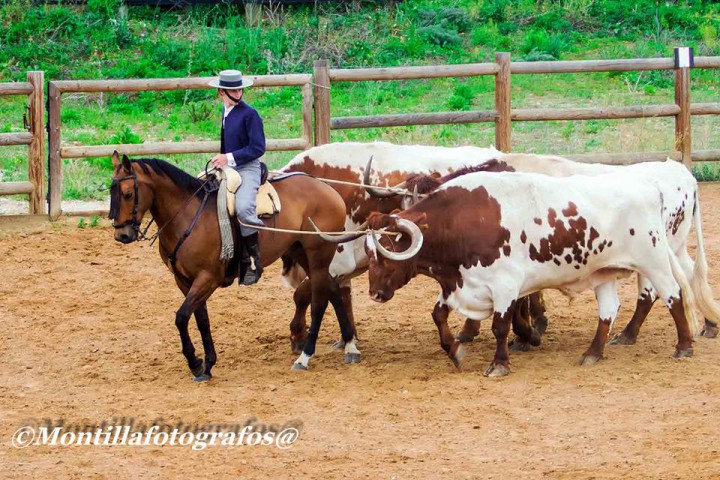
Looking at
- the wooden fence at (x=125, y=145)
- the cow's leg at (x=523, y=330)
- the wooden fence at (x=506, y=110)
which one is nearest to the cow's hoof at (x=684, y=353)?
the cow's leg at (x=523, y=330)

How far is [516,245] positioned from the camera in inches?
363

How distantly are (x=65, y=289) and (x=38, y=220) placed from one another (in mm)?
2222

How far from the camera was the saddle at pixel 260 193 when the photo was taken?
930cm

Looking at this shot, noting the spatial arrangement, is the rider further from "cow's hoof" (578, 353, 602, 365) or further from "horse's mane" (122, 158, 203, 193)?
"cow's hoof" (578, 353, 602, 365)

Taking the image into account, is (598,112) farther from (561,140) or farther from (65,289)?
(65,289)

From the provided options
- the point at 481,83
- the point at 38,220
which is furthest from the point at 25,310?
the point at 481,83

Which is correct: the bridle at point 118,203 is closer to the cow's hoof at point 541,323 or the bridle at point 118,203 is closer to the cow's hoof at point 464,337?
the cow's hoof at point 464,337

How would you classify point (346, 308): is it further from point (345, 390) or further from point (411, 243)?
point (345, 390)

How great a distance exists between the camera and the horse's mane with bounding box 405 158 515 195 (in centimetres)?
994

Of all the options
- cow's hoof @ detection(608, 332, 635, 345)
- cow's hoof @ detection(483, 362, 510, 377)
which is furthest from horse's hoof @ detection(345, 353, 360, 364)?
cow's hoof @ detection(608, 332, 635, 345)

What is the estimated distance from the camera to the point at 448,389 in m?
8.83

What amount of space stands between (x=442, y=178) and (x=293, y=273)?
5.35 ft

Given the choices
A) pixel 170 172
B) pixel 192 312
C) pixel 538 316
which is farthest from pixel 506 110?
pixel 192 312

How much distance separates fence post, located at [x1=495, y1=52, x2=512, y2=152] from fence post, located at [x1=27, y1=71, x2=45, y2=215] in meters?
5.51
